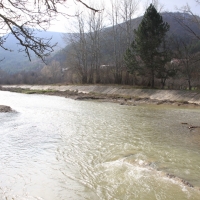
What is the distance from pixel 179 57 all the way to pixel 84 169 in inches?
730

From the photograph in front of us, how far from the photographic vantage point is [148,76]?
2359cm

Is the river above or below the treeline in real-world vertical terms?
below

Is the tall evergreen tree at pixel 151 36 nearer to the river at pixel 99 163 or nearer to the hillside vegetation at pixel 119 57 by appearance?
the hillside vegetation at pixel 119 57

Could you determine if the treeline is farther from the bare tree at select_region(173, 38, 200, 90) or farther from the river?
the river

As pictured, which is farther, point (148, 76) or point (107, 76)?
point (107, 76)

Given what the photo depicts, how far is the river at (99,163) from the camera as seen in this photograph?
3.82 meters

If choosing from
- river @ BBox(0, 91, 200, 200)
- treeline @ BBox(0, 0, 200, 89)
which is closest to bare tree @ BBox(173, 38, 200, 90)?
treeline @ BBox(0, 0, 200, 89)

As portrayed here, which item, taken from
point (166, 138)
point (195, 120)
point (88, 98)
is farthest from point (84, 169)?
point (88, 98)

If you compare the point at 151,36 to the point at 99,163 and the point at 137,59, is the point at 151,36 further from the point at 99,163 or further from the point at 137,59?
the point at 99,163

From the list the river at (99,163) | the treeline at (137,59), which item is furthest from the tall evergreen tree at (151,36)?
the river at (99,163)

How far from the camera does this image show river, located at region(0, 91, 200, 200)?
12.5 feet

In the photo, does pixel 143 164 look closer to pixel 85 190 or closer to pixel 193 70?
pixel 85 190

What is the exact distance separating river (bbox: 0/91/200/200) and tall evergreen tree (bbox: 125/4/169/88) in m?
14.0

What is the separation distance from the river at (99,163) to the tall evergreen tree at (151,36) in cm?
1403
